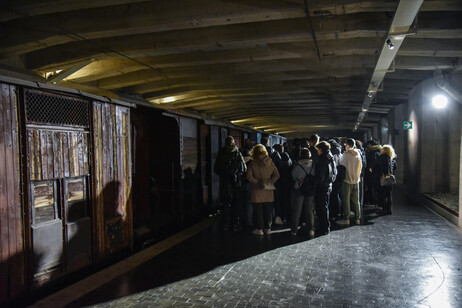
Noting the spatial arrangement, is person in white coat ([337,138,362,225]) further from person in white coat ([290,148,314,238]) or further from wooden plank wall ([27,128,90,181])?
wooden plank wall ([27,128,90,181])

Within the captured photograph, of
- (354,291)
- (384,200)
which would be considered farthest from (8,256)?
(384,200)

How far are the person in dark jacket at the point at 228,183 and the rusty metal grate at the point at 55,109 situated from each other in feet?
9.62

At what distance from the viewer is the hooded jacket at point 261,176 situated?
267 inches

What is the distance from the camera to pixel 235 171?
7.09 metres

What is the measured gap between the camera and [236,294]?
13.9 ft

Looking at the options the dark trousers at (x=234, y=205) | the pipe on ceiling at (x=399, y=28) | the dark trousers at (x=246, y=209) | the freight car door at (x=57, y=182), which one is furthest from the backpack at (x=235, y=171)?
the pipe on ceiling at (x=399, y=28)

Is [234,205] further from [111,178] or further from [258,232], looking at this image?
[111,178]

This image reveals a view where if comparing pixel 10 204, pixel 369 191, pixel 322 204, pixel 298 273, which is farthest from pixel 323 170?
pixel 10 204

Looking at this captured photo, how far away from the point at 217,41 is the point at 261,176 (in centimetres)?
268

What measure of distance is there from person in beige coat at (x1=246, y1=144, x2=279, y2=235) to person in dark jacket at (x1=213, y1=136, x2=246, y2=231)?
48 centimetres

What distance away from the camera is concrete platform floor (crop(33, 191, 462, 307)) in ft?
13.3

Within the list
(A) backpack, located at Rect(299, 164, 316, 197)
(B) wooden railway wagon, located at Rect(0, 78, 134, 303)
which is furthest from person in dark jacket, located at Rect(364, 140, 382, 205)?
(B) wooden railway wagon, located at Rect(0, 78, 134, 303)

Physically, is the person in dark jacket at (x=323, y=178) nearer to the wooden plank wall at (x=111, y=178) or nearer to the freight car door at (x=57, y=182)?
the wooden plank wall at (x=111, y=178)

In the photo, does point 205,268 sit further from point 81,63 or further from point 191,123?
point 81,63
